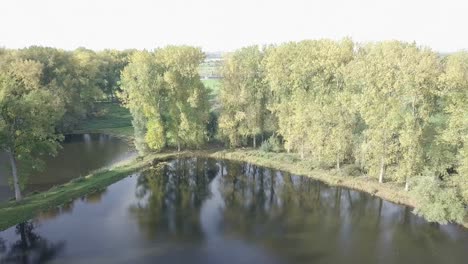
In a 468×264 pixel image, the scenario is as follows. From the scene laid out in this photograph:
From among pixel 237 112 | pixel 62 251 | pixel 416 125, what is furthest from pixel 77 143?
pixel 416 125

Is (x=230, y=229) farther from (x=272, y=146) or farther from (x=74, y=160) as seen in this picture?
(x=74, y=160)

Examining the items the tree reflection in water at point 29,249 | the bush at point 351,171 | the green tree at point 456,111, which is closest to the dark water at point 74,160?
the tree reflection in water at point 29,249

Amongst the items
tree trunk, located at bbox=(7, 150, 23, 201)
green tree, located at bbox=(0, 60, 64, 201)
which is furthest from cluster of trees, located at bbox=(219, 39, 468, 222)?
tree trunk, located at bbox=(7, 150, 23, 201)

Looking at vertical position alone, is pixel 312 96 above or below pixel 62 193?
above

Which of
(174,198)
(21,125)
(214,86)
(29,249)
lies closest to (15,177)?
(21,125)

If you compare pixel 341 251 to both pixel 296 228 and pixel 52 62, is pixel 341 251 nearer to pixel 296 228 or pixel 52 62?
pixel 296 228

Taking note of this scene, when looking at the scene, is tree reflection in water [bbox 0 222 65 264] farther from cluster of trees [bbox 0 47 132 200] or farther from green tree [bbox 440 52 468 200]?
green tree [bbox 440 52 468 200]
